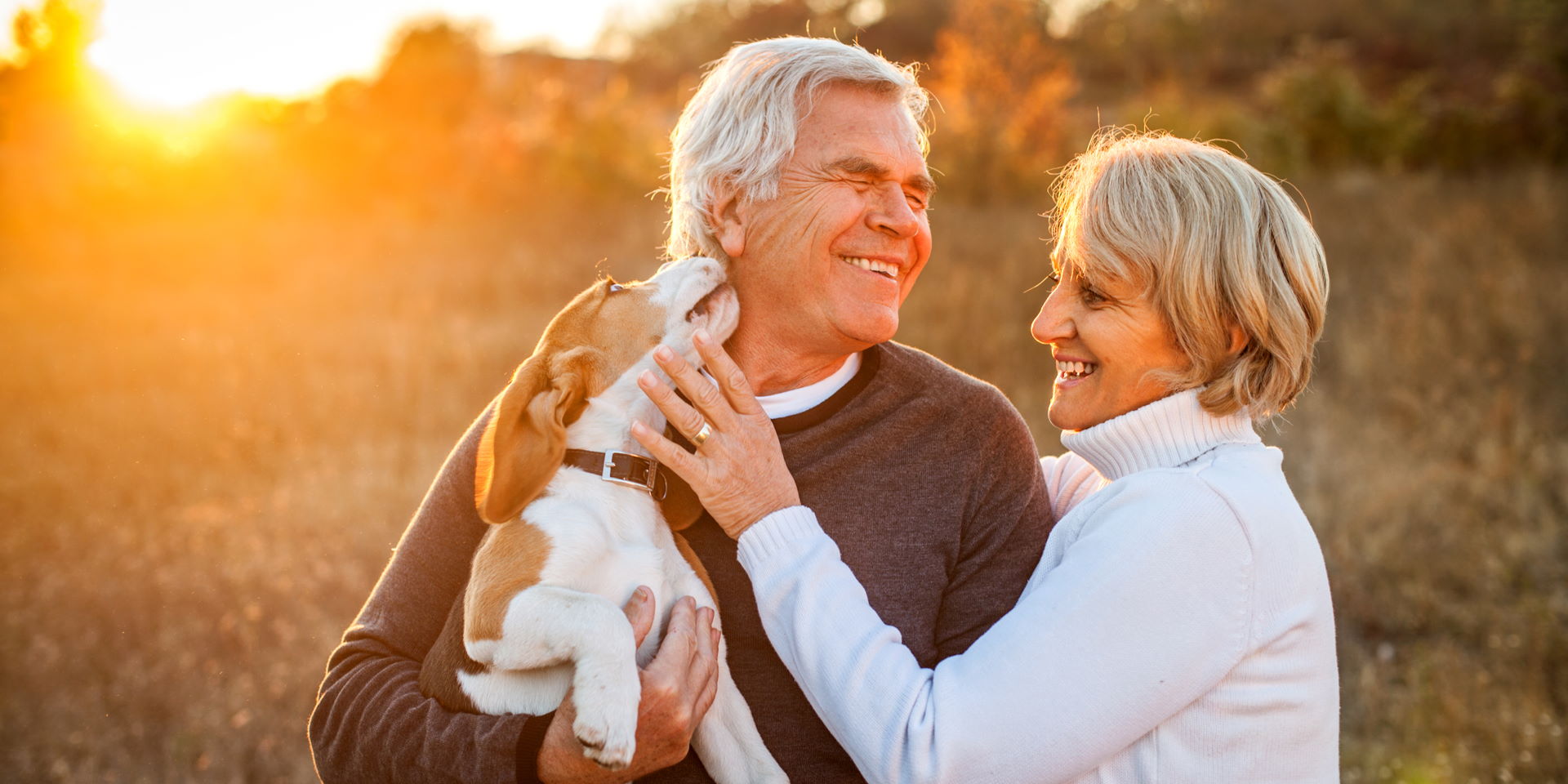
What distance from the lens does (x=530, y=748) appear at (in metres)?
2.30

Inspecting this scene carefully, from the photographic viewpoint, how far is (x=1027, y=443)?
2949 mm

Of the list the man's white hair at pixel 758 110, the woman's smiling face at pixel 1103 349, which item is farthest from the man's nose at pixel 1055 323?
the man's white hair at pixel 758 110

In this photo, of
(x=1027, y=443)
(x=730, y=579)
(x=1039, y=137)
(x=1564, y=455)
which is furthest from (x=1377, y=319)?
(x=730, y=579)

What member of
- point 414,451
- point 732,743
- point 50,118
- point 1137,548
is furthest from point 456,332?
point 50,118

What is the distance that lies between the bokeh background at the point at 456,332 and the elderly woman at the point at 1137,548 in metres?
3.17

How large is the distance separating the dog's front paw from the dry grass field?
3265 mm

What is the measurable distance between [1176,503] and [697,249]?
5.81 ft

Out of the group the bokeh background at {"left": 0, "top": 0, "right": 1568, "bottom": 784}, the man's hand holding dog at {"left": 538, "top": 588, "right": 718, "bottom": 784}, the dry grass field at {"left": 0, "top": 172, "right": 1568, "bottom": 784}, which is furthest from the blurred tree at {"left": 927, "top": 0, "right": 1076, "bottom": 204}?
the man's hand holding dog at {"left": 538, "top": 588, "right": 718, "bottom": 784}

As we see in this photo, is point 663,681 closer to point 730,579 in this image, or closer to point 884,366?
point 730,579

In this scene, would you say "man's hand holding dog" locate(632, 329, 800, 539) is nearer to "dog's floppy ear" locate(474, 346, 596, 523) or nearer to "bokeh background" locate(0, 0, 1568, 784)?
"dog's floppy ear" locate(474, 346, 596, 523)

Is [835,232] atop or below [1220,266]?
atop

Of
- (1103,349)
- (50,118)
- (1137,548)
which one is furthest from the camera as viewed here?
(50,118)

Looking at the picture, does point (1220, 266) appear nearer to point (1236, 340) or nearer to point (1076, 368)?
point (1236, 340)

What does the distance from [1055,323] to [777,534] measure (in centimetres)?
86
